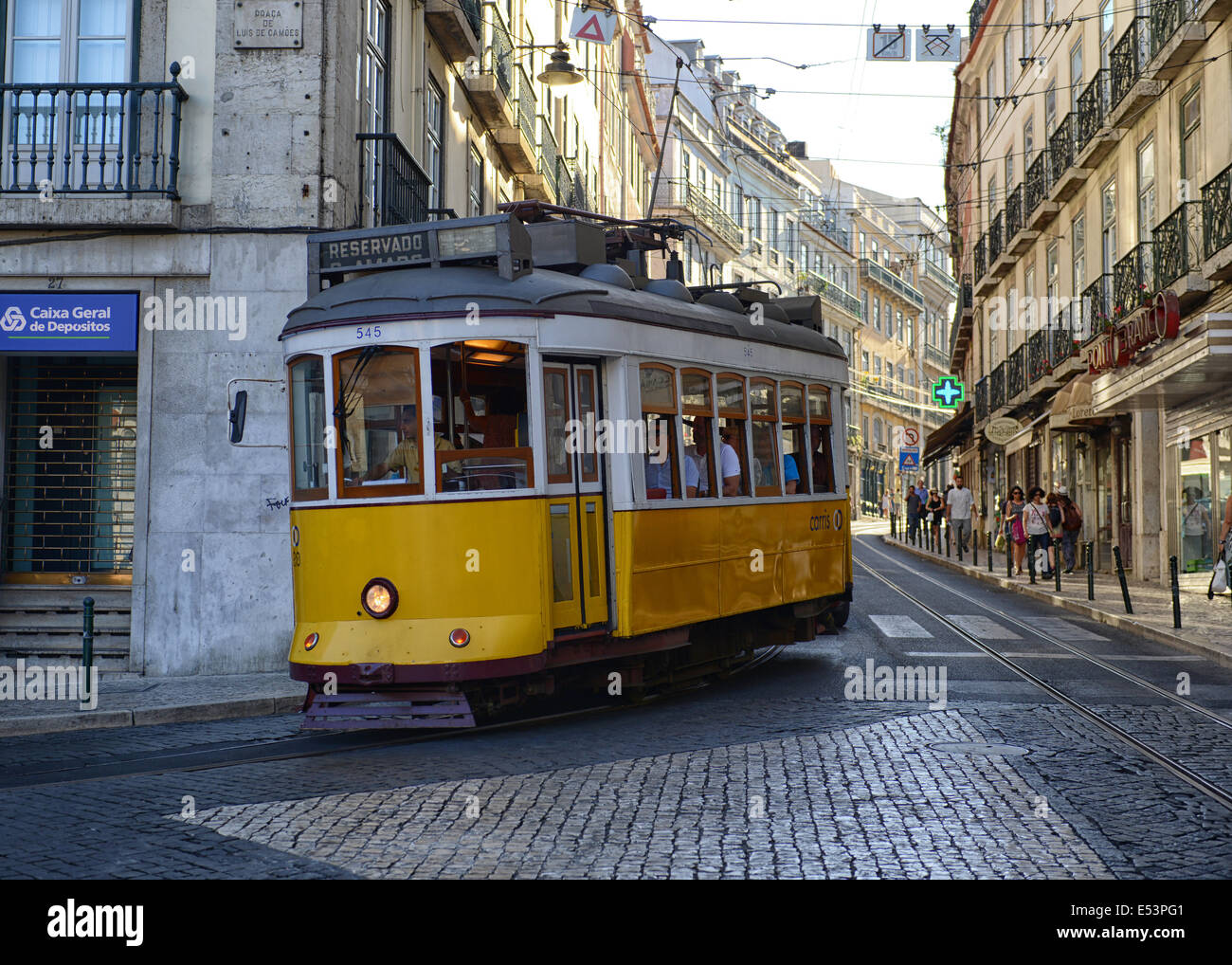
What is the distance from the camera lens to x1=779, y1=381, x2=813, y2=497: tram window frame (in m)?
11.6

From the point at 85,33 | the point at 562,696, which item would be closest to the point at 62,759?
the point at 562,696

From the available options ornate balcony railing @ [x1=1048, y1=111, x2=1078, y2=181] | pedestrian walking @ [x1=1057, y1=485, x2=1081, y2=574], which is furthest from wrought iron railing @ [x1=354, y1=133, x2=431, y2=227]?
ornate balcony railing @ [x1=1048, y1=111, x2=1078, y2=181]

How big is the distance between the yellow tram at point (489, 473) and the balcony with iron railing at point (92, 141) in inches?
159

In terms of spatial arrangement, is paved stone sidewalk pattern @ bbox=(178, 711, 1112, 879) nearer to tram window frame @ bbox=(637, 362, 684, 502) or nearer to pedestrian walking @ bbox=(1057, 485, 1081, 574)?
tram window frame @ bbox=(637, 362, 684, 502)

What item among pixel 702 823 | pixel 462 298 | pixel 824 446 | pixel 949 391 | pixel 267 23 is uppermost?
pixel 267 23

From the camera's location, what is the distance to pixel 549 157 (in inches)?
1008

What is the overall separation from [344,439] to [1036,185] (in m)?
27.2

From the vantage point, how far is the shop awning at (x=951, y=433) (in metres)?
43.4

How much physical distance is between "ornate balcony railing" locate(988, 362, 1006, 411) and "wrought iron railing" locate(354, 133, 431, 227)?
24339 mm

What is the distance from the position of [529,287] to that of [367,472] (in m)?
1.56

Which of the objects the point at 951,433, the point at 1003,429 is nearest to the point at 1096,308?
the point at 1003,429

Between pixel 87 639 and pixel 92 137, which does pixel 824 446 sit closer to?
pixel 87 639

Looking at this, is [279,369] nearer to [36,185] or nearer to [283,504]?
[283,504]

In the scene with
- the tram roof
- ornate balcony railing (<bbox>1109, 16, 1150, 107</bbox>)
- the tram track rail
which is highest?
ornate balcony railing (<bbox>1109, 16, 1150, 107</bbox>)
